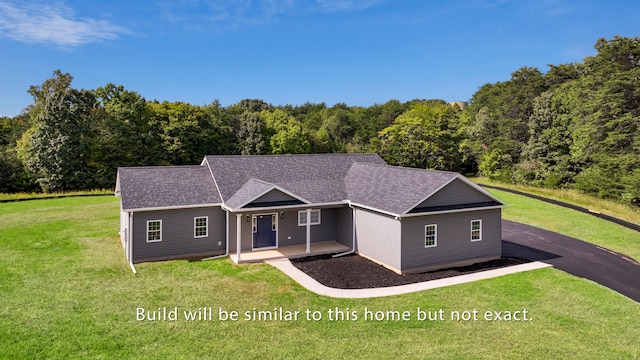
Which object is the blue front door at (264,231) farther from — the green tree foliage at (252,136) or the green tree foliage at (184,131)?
the green tree foliage at (252,136)

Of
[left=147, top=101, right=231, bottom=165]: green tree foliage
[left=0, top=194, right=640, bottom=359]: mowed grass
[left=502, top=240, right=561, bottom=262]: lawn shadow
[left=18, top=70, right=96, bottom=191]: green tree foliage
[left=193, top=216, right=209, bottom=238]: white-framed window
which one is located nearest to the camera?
[left=0, top=194, right=640, bottom=359]: mowed grass

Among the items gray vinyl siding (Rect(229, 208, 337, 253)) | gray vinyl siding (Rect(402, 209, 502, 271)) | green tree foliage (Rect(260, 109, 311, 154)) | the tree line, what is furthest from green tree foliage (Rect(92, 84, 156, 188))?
gray vinyl siding (Rect(402, 209, 502, 271))

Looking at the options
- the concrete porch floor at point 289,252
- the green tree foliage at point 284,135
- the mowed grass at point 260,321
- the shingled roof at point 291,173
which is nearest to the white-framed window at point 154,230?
the mowed grass at point 260,321

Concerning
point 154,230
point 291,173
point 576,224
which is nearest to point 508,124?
point 576,224

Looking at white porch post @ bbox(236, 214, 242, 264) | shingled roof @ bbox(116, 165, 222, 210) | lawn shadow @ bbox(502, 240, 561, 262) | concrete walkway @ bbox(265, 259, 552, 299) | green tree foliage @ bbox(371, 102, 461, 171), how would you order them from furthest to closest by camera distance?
green tree foliage @ bbox(371, 102, 461, 171)
lawn shadow @ bbox(502, 240, 561, 262)
shingled roof @ bbox(116, 165, 222, 210)
white porch post @ bbox(236, 214, 242, 264)
concrete walkway @ bbox(265, 259, 552, 299)

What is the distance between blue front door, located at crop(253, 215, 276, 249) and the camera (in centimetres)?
1886

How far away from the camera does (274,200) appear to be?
18141 millimetres

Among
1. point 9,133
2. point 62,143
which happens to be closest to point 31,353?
point 62,143

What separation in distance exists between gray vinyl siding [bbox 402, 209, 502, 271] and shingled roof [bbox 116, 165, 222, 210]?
868cm

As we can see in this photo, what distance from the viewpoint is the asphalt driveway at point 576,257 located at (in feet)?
49.3

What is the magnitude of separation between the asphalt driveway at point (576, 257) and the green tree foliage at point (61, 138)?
39072 mm

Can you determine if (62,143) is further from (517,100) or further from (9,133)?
Answer: (517,100)

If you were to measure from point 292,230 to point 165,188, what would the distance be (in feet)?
20.5

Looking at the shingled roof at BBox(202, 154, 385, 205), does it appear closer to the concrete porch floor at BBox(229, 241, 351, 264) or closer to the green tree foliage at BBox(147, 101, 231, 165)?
the concrete porch floor at BBox(229, 241, 351, 264)
